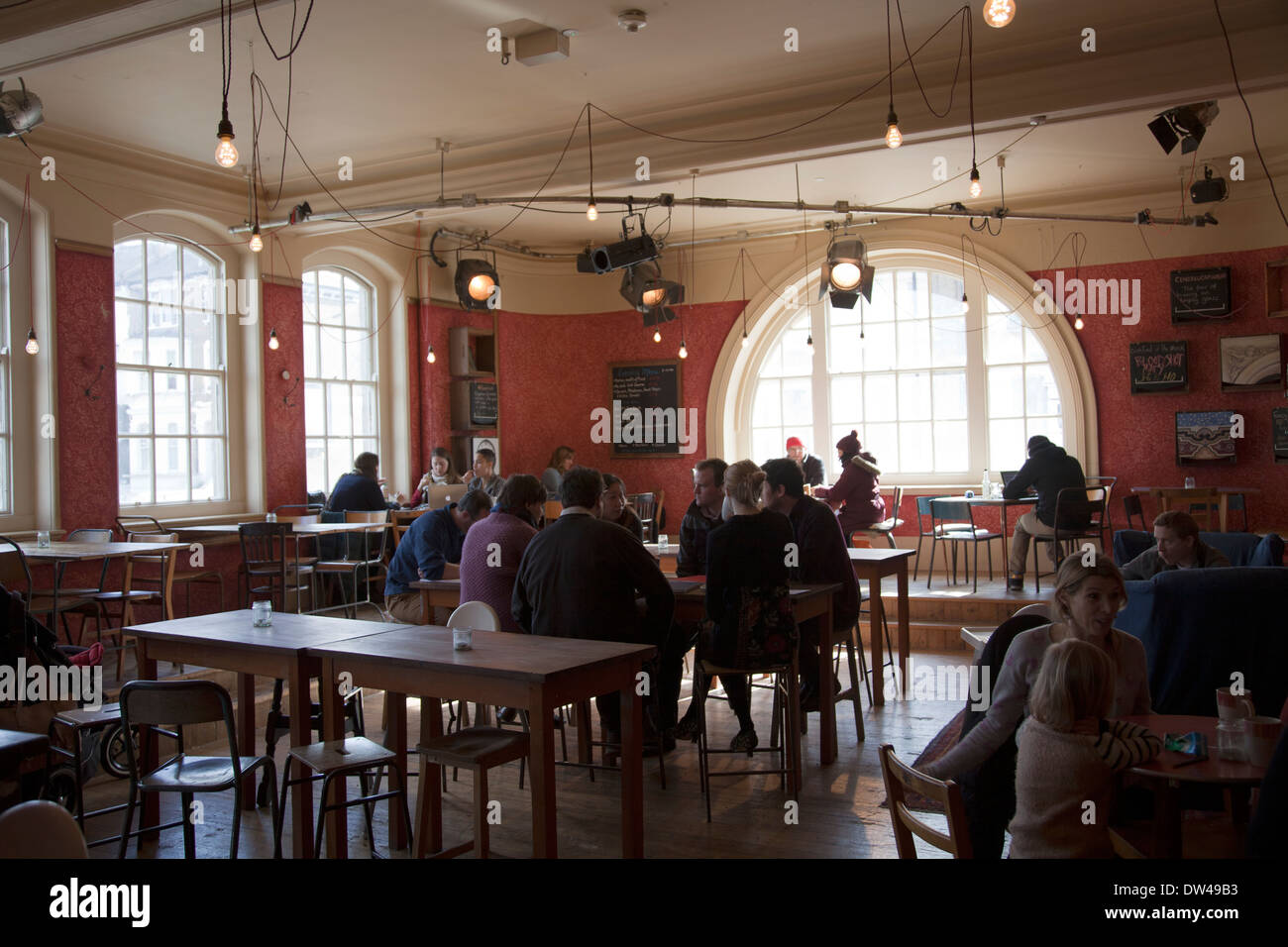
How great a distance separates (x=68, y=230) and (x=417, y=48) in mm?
3346

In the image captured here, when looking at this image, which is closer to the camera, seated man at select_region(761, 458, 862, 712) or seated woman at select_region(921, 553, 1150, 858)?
seated woman at select_region(921, 553, 1150, 858)

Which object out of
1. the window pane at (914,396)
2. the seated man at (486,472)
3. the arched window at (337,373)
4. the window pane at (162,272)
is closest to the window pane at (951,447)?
the window pane at (914,396)

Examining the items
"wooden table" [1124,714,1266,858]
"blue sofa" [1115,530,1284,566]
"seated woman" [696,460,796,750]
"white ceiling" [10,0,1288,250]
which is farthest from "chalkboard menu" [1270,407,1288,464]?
"wooden table" [1124,714,1266,858]

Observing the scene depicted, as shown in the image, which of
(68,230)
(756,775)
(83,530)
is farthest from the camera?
(68,230)

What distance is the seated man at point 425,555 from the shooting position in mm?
5961

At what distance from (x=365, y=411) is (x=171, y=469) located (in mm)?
2177

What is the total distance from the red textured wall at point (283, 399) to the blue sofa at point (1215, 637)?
296 inches

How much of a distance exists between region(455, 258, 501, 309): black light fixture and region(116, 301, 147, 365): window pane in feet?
9.62

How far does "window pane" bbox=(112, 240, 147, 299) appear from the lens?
8.23 meters

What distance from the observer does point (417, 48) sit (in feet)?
20.7

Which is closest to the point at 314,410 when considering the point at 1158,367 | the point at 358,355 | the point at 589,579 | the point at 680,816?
the point at 358,355

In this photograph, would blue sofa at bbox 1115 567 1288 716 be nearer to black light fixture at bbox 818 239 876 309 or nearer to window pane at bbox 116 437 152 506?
black light fixture at bbox 818 239 876 309

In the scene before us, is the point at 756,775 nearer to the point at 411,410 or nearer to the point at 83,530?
the point at 83,530
